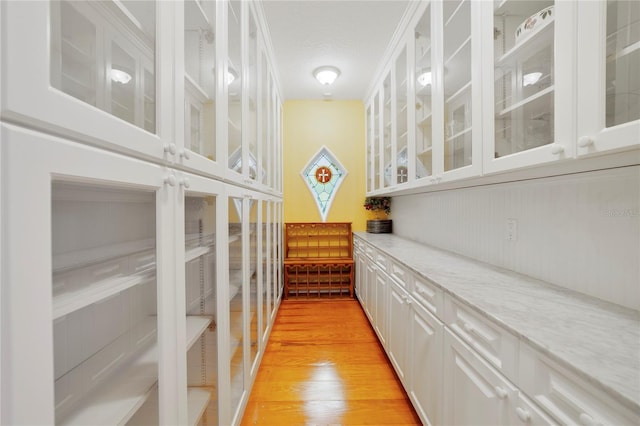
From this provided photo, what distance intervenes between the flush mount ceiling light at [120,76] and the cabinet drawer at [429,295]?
1359mm

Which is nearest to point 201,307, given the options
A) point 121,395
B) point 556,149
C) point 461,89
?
point 121,395

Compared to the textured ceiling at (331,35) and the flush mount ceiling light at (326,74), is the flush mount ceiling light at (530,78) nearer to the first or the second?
the textured ceiling at (331,35)

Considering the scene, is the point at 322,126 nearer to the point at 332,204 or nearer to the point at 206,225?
the point at 332,204

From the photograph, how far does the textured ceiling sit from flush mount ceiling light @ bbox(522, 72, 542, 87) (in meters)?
1.42

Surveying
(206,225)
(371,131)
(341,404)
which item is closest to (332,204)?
(371,131)

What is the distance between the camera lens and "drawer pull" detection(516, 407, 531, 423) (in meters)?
0.73

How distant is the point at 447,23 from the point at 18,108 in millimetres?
1953

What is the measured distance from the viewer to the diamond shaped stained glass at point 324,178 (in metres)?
3.95

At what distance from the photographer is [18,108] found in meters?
0.40

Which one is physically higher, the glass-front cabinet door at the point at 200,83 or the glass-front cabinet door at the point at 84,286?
the glass-front cabinet door at the point at 200,83

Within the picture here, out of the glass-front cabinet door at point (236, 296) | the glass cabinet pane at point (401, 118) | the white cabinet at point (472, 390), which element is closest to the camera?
the white cabinet at point (472, 390)

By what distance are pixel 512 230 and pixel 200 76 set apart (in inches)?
65.6

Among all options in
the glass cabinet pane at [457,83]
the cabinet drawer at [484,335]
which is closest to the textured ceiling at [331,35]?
the glass cabinet pane at [457,83]

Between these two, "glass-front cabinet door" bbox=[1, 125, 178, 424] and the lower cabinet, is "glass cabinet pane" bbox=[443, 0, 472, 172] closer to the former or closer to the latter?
the lower cabinet
